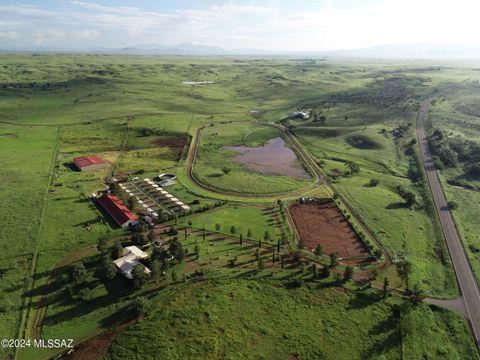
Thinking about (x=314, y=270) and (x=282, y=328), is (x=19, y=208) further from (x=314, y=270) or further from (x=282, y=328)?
(x=314, y=270)

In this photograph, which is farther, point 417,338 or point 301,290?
point 301,290

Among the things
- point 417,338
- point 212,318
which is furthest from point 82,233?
point 417,338

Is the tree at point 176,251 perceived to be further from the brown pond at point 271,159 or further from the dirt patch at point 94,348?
the brown pond at point 271,159

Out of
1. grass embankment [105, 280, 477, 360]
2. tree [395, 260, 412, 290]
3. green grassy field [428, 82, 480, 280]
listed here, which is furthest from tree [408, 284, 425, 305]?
green grassy field [428, 82, 480, 280]

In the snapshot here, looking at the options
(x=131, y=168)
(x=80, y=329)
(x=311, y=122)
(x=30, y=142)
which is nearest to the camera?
(x=80, y=329)

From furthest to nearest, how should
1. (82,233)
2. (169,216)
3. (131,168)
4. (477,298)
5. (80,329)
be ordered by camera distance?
1. (131,168)
2. (169,216)
3. (82,233)
4. (477,298)
5. (80,329)

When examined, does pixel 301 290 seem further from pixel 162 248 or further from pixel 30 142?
pixel 30 142
